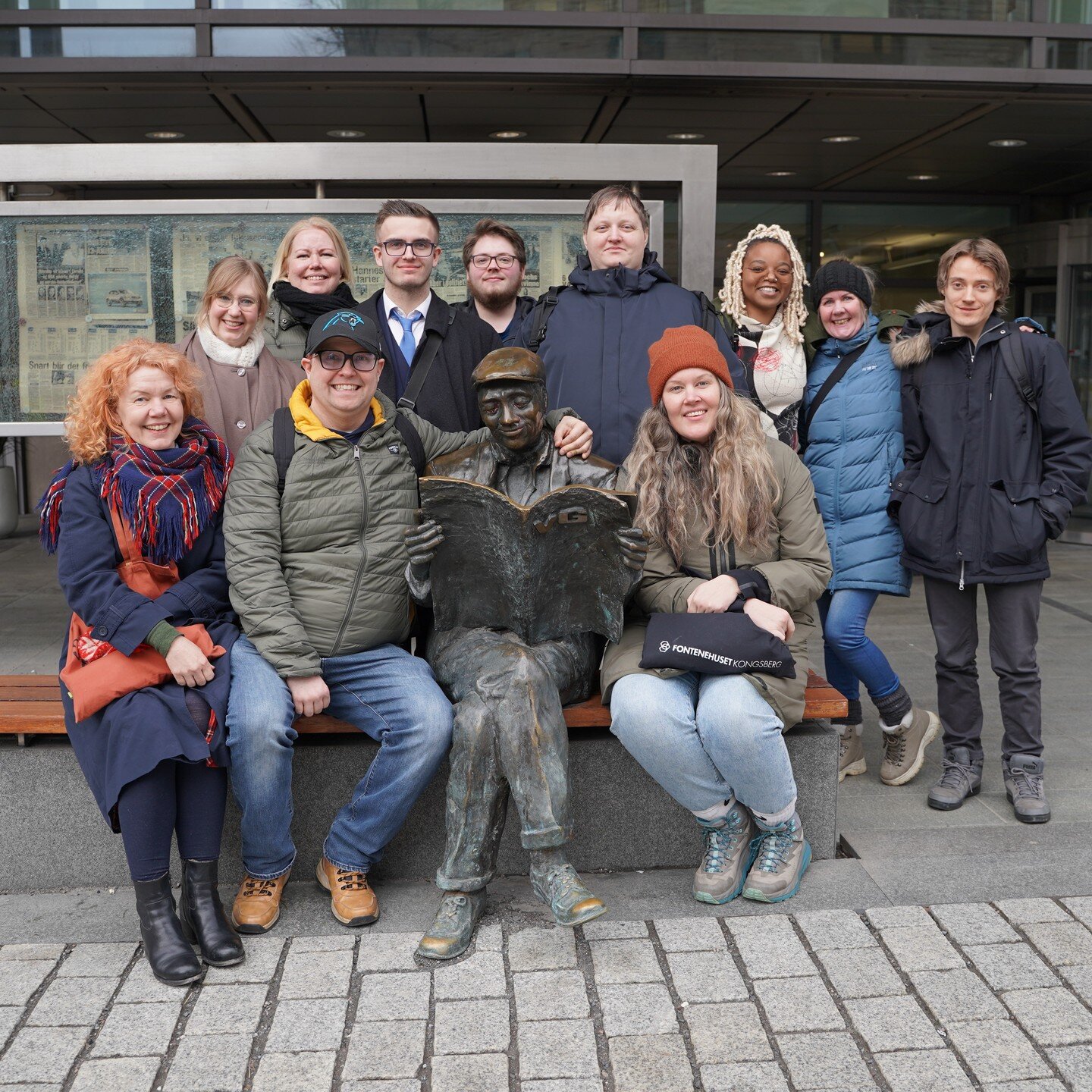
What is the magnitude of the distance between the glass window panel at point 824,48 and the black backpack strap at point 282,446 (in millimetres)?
5517

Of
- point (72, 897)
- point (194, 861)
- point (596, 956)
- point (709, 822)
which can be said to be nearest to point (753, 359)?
point (709, 822)

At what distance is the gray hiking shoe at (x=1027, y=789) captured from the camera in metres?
4.10

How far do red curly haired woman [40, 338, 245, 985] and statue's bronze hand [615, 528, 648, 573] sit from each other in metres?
1.20

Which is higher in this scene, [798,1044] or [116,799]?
[116,799]

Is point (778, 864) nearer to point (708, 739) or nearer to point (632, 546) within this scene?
point (708, 739)

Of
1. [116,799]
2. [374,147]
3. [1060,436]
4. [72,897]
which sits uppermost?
[374,147]

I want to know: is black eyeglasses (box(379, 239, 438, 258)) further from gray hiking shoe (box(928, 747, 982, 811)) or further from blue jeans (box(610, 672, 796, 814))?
gray hiking shoe (box(928, 747, 982, 811))

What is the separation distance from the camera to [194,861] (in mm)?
3287

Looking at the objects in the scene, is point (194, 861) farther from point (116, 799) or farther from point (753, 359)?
point (753, 359)

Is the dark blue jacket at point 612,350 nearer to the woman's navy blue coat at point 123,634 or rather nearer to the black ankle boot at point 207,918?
the woman's navy blue coat at point 123,634

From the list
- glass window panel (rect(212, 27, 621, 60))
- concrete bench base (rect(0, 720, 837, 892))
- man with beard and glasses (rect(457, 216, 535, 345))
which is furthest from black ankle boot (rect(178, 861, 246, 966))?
glass window panel (rect(212, 27, 621, 60))

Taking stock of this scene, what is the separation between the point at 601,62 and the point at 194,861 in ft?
21.1

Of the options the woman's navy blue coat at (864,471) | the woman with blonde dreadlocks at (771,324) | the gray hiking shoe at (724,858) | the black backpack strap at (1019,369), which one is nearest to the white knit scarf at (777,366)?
the woman with blonde dreadlocks at (771,324)

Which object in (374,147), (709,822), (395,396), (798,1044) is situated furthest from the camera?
(374,147)
